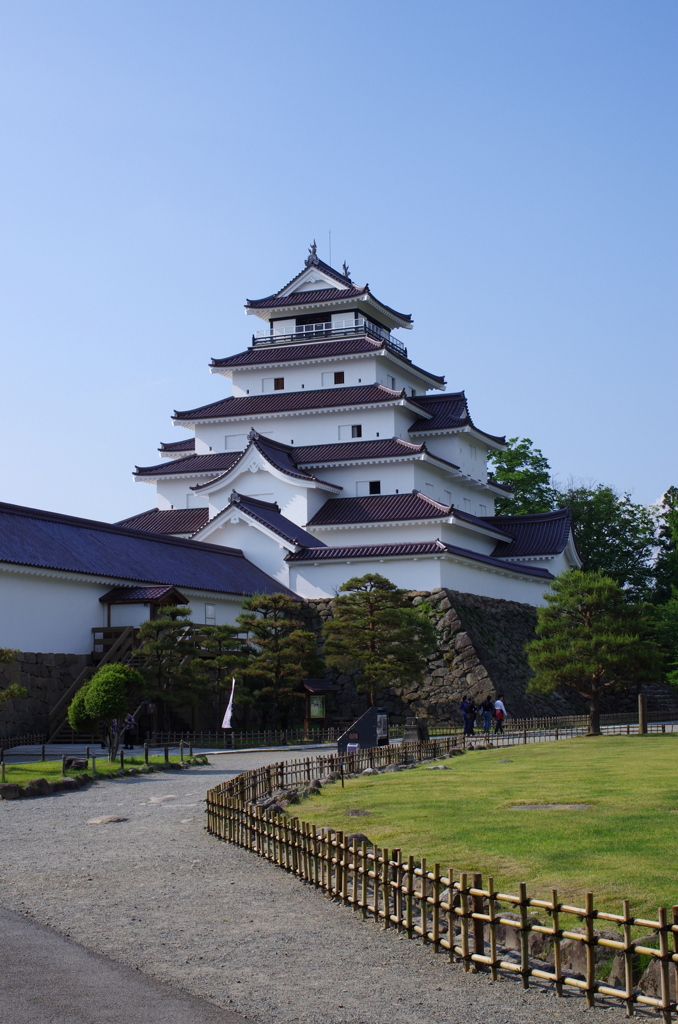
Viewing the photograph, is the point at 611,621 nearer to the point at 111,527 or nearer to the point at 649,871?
the point at 111,527

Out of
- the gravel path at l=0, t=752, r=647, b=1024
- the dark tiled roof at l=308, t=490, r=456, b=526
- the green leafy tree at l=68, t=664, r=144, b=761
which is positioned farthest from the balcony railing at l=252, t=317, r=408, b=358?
the gravel path at l=0, t=752, r=647, b=1024

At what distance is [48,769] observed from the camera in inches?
928

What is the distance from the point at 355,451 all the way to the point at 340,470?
1.21 metres

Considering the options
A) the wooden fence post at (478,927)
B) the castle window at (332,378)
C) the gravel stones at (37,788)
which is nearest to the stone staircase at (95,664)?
the gravel stones at (37,788)

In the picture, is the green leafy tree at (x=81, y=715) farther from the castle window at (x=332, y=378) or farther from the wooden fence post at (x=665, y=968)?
the castle window at (x=332, y=378)

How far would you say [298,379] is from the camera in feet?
181

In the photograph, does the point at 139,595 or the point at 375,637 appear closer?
the point at 139,595

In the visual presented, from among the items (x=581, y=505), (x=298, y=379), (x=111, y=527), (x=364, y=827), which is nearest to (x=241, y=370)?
(x=298, y=379)

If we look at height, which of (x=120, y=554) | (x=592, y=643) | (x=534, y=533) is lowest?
(x=592, y=643)

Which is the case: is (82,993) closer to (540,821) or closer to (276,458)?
(540,821)

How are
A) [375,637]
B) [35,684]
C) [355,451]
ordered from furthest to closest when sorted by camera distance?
[355,451], [375,637], [35,684]

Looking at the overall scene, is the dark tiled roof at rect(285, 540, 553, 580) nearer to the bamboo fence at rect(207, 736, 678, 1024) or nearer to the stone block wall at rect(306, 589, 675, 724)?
the stone block wall at rect(306, 589, 675, 724)

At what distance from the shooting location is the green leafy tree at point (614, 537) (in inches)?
2430

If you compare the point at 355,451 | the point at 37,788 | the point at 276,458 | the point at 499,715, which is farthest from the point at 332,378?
the point at 37,788
